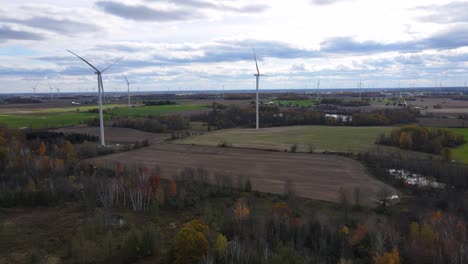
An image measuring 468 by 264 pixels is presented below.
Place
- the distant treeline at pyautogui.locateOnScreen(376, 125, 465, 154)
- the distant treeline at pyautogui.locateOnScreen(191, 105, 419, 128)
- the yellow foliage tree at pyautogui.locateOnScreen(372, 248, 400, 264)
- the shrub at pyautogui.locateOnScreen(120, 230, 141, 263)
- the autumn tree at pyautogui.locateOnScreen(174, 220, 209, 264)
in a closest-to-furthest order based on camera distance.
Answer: the yellow foliage tree at pyautogui.locateOnScreen(372, 248, 400, 264) → the autumn tree at pyautogui.locateOnScreen(174, 220, 209, 264) → the shrub at pyautogui.locateOnScreen(120, 230, 141, 263) → the distant treeline at pyautogui.locateOnScreen(376, 125, 465, 154) → the distant treeline at pyautogui.locateOnScreen(191, 105, 419, 128)

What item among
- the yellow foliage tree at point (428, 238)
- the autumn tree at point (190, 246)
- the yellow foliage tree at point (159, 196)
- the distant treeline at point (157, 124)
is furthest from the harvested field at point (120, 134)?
the yellow foliage tree at point (428, 238)

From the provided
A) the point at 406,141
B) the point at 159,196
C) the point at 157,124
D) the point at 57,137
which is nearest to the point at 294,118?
the point at 157,124

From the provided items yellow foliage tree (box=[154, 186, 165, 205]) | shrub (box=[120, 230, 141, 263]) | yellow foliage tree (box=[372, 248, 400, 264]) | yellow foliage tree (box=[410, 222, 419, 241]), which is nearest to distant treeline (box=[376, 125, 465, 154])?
yellow foliage tree (box=[410, 222, 419, 241])

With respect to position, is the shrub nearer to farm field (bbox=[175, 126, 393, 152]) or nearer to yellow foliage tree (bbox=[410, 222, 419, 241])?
yellow foliage tree (bbox=[410, 222, 419, 241])

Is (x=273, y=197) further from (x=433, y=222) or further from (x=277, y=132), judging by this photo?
(x=277, y=132)

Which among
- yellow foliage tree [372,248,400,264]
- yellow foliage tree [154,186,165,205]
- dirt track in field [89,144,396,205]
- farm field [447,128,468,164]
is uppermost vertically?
yellow foliage tree [372,248,400,264]

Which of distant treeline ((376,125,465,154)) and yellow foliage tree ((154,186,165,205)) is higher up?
distant treeline ((376,125,465,154))

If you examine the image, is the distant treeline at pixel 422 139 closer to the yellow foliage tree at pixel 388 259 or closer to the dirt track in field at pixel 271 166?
the dirt track in field at pixel 271 166

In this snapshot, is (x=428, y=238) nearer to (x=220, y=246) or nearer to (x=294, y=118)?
(x=220, y=246)

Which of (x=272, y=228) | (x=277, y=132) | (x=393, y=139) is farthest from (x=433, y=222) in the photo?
(x=277, y=132)
